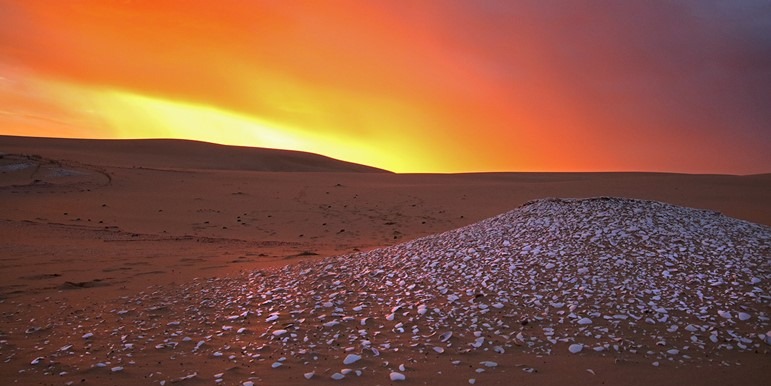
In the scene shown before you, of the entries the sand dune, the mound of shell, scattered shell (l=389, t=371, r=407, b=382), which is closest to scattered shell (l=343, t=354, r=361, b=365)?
the mound of shell

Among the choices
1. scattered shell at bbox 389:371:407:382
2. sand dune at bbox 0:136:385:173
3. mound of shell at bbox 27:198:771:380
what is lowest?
scattered shell at bbox 389:371:407:382

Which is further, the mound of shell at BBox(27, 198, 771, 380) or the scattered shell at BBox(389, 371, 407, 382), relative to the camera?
the mound of shell at BBox(27, 198, 771, 380)

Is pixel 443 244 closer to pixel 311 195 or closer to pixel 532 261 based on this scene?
pixel 532 261

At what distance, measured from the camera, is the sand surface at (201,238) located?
5212 millimetres

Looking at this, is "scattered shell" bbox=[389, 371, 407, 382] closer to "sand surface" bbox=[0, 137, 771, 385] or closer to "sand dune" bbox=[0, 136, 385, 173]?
"sand surface" bbox=[0, 137, 771, 385]

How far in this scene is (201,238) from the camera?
49.4ft

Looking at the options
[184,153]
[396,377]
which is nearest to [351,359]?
[396,377]

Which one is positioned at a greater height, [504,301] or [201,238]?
[504,301]

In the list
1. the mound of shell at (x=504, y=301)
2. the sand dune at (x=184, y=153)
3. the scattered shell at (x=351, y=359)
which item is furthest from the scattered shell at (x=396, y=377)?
the sand dune at (x=184, y=153)

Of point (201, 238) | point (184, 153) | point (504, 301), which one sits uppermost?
point (184, 153)

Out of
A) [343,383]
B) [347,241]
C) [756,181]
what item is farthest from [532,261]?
[756,181]

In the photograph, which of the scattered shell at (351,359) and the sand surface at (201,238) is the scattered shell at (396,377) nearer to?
the sand surface at (201,238)

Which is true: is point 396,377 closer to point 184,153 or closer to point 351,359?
point 351,359

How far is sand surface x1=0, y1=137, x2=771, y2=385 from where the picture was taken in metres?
5.21
